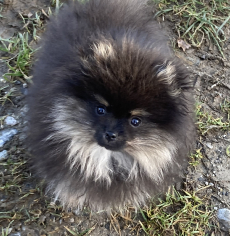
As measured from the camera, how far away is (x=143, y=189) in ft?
7.90

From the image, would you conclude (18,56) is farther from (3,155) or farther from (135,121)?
(135,121)

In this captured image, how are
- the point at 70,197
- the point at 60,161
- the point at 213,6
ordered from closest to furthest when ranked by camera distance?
the point at 60,161
the point at 70,197
the point at 213,6

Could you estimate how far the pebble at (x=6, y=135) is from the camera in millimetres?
2944

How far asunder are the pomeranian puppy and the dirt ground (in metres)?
0.21

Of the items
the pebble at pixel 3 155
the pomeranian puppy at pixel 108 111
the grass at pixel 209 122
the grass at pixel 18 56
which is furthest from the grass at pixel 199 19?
the pebble at pixel 3 155

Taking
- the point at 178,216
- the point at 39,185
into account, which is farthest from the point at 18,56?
the point at 178,216

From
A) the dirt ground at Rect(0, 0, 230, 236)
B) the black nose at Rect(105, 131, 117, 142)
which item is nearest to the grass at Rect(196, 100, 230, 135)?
the dirt ground at Rect(0, 0, 230, 236)

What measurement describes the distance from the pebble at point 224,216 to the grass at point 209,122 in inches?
29.6

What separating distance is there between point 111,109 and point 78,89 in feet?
0.75

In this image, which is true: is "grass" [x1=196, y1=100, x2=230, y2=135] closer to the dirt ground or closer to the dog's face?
the dirt ground

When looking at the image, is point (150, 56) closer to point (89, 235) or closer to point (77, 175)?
point (77, 175)

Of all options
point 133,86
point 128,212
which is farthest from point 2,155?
point 133,86

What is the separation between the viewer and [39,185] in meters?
2.80

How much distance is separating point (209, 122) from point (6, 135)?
1.91 m
